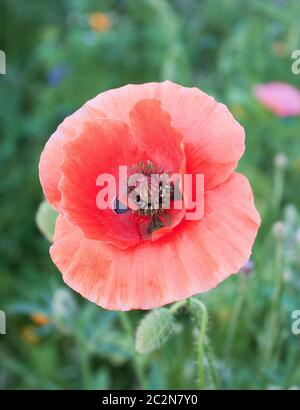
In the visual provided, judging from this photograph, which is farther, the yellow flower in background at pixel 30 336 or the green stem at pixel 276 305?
the yellow flower in background at pixel 30 336

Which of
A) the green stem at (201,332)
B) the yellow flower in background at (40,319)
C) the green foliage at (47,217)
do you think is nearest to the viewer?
the green stem at (201,332)

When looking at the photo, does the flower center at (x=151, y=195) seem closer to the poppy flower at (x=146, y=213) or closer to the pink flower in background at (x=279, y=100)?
the poppy flower at (x=146, y=213)

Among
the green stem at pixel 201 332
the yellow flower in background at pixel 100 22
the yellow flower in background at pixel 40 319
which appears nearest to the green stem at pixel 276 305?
the green stem at pixel 201 332

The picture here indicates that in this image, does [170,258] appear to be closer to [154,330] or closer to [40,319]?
[154,330]

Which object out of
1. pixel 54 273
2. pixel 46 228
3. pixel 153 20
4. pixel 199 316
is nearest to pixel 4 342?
pixel 54 273

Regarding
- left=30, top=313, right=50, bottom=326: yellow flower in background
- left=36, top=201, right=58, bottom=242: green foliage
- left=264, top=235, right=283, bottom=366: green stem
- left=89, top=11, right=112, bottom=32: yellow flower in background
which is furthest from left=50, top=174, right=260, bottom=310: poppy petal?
left=89, top=11, right=112, bottom=32: yellow flower in background

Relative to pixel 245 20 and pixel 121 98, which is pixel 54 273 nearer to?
pixel 121 98

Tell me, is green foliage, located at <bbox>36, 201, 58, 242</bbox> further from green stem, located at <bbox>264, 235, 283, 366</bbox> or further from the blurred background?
green stem, located at <bbox>264, 235, 283, 366</bbox>
